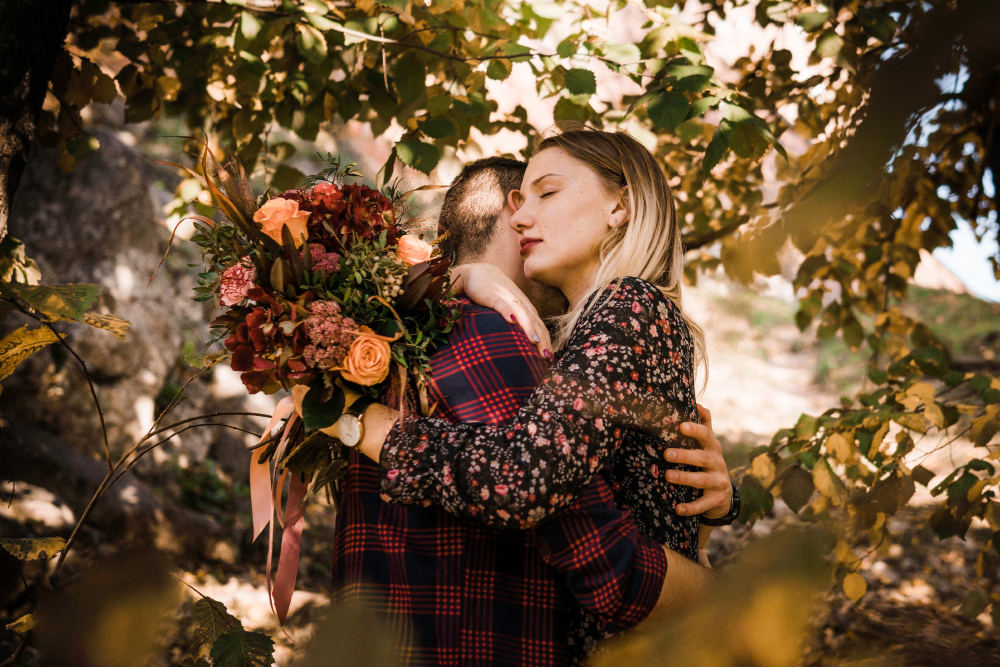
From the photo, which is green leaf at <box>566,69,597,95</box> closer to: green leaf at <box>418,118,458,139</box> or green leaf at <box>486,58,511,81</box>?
green leaf at <box>486,58,511,81</box>

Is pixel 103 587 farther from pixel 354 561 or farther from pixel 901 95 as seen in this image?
pixel 354 561

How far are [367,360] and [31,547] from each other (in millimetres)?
953

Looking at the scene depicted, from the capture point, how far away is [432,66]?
2.62 meters

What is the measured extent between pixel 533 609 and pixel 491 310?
67 centimetres

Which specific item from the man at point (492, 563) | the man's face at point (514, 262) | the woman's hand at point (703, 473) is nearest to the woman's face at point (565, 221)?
the man's face at point (514, 262)

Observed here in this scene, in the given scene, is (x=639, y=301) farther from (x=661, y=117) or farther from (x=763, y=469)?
(x=763, y=469)

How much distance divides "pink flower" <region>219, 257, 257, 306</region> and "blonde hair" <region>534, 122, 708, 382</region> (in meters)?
0.78

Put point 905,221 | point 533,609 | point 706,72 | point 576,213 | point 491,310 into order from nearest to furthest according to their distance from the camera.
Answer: point 533,609 → point 491,310 → point 576,213 → point 706,72 → point 905,221

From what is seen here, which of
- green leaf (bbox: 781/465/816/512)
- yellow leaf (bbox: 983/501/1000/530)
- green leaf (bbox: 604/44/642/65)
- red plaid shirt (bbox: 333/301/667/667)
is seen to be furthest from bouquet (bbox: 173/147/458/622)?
yellow leaf (bbox: 983/501/1000/530)

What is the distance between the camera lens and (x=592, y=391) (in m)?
1.29

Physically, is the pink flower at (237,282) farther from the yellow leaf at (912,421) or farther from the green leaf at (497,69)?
the yellow leaf at (912,421)

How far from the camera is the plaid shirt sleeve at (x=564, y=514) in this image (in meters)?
1.29

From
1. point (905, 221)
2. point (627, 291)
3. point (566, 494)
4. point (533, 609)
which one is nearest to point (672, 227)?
point (627, 291)

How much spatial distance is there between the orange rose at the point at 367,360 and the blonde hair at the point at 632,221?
57 cm
